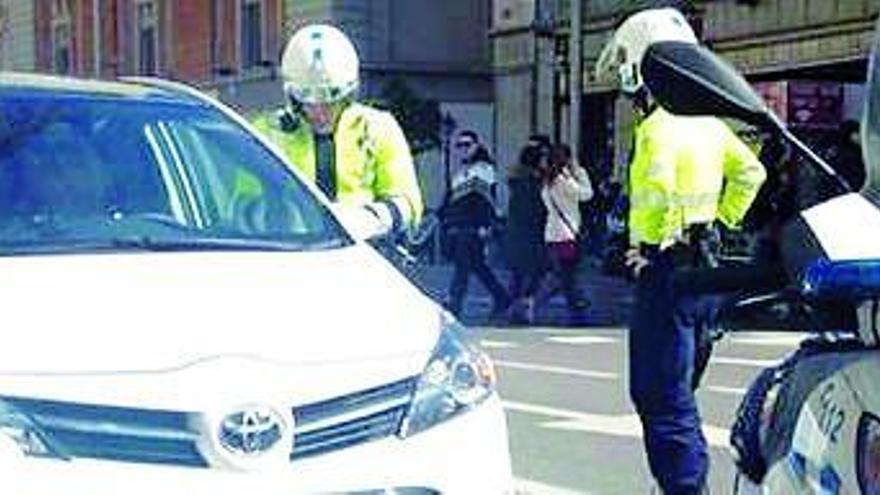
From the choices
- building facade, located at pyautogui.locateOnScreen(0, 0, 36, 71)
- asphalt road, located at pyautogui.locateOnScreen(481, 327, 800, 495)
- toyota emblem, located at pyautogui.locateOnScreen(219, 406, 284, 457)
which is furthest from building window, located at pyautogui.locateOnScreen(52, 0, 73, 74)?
toyota emblem, located at pyautogui.locateOnScreen(219, 406, 284, 457)

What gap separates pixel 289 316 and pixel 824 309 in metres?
1.77

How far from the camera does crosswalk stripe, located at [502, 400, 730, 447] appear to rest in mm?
9375

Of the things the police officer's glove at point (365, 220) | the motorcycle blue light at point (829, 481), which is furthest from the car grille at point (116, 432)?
the motorcycle blue light at point (829, 481)

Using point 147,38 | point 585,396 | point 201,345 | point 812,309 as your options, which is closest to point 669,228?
point 201,345

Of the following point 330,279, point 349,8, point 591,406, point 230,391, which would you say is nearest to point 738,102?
point 230,391

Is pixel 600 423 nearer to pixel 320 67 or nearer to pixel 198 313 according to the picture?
pixel 320 67

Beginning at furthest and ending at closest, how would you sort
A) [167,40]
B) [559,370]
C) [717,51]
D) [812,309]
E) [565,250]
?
1. [167,40]
2. [717,51]
3. [565,250]
4. [559,370]
5. [812,309]

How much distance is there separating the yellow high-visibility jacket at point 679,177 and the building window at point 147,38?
49.4 metres

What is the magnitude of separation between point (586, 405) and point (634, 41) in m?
5.24

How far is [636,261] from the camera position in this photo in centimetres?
613

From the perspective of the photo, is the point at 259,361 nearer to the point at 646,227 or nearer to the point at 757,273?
the point at 757,273

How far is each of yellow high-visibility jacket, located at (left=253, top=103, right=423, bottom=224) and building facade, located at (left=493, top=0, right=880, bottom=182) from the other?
16892 millimetres

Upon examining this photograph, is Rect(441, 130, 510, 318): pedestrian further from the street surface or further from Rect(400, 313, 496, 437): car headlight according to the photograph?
Rect(400, 313, 496, 437): car headlight

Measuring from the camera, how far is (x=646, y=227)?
6.13m
